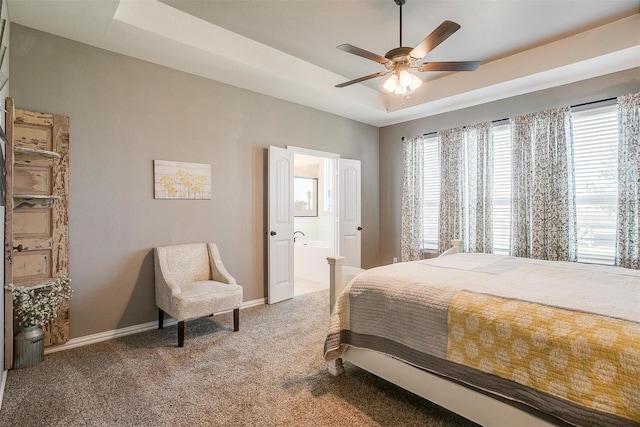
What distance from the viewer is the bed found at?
4.19ft

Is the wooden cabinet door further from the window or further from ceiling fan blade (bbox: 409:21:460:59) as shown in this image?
the window

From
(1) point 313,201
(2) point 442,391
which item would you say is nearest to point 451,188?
(1) point 313,201

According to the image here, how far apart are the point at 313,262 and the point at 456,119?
3.23m

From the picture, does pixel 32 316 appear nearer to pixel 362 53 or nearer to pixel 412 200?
pixel 362 53

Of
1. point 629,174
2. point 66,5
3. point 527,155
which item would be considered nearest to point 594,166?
point 629,174

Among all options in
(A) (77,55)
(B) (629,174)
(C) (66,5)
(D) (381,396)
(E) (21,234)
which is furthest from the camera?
(B) (629,174)

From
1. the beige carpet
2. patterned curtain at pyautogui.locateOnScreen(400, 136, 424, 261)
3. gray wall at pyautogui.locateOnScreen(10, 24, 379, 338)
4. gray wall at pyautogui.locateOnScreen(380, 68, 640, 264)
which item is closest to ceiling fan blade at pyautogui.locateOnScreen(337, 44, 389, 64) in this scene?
gray wall at pyautogui.locateOnScreen(10, 24, 379, 338)

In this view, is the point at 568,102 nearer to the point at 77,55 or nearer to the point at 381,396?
the point at 381,396

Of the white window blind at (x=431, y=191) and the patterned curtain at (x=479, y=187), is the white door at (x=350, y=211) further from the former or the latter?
the patterned curtain at (x=479, y=187)

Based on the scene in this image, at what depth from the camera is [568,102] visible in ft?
12.4

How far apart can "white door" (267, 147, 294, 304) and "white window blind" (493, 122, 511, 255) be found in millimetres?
2755

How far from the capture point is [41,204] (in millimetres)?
2676

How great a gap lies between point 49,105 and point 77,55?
52 centimetres

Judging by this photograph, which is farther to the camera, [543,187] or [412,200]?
[412,200]
